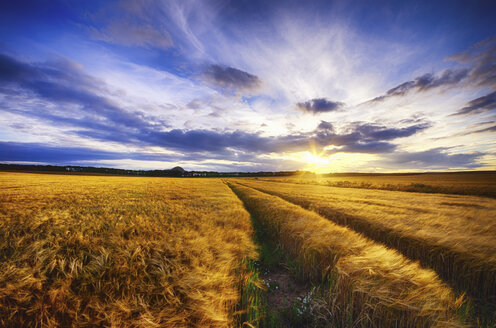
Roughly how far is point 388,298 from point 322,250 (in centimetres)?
189

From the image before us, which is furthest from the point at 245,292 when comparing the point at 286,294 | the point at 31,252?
the point at 31,252

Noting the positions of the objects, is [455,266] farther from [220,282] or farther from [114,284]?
[114,284]

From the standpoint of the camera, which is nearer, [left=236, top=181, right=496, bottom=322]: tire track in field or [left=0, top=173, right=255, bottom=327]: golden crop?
[left=0, top=173, right=255, bottom=327]: golden crop

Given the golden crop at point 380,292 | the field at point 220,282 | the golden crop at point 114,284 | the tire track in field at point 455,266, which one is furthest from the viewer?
the tire track in field at point 455,266

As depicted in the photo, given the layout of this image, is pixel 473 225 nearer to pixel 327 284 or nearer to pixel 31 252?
pixel 327 284

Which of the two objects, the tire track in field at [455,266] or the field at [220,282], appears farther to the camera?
the tire track in field at [455,266]

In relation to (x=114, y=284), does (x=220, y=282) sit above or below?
below

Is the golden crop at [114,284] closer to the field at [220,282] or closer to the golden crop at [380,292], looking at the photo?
the field at [220,282]

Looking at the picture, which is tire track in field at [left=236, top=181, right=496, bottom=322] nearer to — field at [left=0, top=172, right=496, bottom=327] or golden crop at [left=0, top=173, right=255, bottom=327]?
field at [left=0, top=172, right=496, bottom=327]

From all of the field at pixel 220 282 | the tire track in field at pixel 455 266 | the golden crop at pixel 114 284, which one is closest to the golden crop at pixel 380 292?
the field at pixel 220 282

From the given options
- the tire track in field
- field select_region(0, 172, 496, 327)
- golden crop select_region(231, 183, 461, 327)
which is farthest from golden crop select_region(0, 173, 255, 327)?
the tire track in field

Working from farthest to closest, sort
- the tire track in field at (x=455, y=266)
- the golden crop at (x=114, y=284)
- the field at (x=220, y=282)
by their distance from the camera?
1. the tire track in field at (x=455, y=266)
2. the field at (x=220, y=282)
3. the golden crop at (x=114, y=284)

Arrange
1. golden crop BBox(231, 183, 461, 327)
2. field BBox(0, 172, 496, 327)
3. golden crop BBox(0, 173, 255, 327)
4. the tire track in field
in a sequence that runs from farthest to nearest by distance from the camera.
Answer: the tire track in field
golden crop BBox(231, 183, 461, 327)
field BBox(0, 172, 496, 327)
golden crop BBox(0, 173, 255, 327)

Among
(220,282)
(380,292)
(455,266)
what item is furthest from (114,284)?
(455,266)
